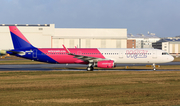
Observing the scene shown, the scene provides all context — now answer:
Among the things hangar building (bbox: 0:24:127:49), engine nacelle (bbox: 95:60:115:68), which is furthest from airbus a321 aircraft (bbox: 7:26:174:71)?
hangar building (bbox: 0:24:127:49)

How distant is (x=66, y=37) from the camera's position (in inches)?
4560

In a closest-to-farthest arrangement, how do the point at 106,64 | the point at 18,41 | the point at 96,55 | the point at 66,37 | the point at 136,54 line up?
1. the point at 106,64
2. the point at 136,54
3. the point at 96,55
4. the point at 18,41
5. the point at 66,37

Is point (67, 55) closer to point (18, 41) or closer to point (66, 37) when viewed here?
point (18, 41)

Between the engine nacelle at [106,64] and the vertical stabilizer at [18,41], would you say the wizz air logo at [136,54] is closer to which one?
the engine nacelle at [106,64]

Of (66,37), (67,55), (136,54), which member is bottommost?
(67,55)

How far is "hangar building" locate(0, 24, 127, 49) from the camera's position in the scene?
11500cm

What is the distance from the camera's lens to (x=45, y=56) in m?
44.5

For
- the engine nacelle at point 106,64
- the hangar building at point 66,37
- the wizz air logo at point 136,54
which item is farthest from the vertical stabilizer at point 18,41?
the hangar building at point 66,37

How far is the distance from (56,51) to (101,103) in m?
29.1

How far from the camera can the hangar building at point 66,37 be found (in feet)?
→ 377

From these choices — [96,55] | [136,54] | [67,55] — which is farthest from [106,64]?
[67,55]

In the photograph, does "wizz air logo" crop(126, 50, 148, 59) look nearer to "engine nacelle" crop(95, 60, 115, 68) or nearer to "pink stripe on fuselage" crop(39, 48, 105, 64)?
"engine nacelle" crop(95, 60, 115, 68)

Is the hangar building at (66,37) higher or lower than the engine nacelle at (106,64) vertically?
higher

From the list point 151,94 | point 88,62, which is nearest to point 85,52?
point 88,62
